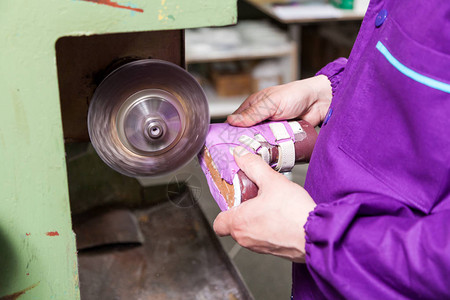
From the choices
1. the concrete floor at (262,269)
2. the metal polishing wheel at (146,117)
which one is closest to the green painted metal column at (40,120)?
the metal polishing wheel at (146,117)

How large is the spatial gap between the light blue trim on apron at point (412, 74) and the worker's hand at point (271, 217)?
0.26 m

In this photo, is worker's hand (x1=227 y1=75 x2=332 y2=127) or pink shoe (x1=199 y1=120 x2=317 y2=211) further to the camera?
worker's hand (x1=227 y1=75 x2=332 y2=127)

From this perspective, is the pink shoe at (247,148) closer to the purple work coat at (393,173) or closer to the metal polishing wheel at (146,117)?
the metal polishing wheel at (146,117)

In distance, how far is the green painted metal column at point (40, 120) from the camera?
0.71m

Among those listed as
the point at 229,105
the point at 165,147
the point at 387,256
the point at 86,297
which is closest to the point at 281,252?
the point at 387,256

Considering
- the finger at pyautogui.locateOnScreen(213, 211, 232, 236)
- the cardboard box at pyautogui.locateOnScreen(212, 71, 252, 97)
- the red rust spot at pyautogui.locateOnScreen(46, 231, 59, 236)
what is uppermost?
the red rust spot at pyautogui.locateOnScreen(46, 231, 59, 236)

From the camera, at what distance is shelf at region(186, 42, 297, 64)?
3.13m

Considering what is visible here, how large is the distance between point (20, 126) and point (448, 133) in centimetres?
64

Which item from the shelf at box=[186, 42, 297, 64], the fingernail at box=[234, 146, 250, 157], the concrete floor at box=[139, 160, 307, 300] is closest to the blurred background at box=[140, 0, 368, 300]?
the shelf at box=[186, 42, 297, 64]

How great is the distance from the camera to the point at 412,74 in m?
0.72

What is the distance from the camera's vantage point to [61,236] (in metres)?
0.84

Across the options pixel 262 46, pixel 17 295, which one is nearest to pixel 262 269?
pixel 17 295

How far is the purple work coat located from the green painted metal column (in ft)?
0.87

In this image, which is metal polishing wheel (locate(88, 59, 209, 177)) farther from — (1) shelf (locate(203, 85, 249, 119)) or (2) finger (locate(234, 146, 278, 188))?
(1) shelf (locate(203, 85, 249, 119))
